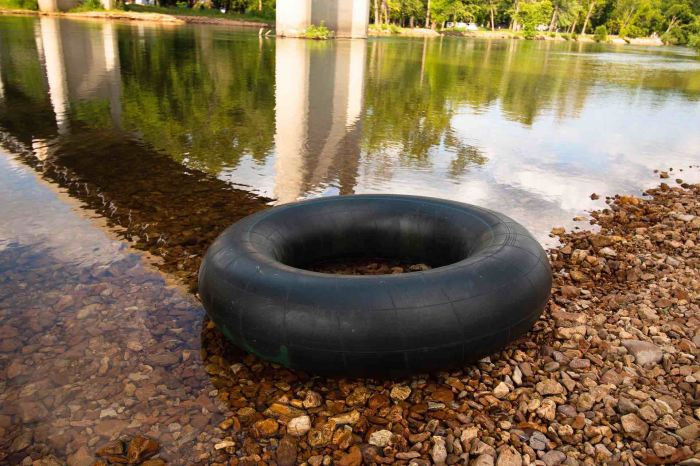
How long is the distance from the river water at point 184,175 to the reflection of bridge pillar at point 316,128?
0.08 metres

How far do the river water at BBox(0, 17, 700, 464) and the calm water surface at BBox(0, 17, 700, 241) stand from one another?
0.07 meters

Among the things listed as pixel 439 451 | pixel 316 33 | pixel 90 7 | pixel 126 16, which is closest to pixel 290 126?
pixel 439 451

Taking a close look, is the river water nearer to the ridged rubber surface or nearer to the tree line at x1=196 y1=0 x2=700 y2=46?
the ridged rubber surface

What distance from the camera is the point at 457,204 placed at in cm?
540

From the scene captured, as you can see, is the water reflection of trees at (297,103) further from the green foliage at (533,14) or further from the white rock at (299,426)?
the green foliage at (533,14)

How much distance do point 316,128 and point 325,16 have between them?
40.9 meters

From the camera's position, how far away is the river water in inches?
156

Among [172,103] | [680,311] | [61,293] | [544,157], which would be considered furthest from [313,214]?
[172,103]

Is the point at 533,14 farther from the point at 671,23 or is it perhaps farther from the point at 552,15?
the point at 671,23

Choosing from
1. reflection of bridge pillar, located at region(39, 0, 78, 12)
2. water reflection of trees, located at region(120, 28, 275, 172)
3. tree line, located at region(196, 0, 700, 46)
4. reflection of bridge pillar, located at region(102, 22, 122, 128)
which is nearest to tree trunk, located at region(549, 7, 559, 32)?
tree line, located at region(196, 0, 700, 46)

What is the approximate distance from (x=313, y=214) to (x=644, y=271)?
356 cm

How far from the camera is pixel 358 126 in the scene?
42.7 ft

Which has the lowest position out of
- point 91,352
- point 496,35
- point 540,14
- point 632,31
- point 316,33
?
point 91,352

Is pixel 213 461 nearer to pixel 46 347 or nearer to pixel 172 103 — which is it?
pixel 46 347
